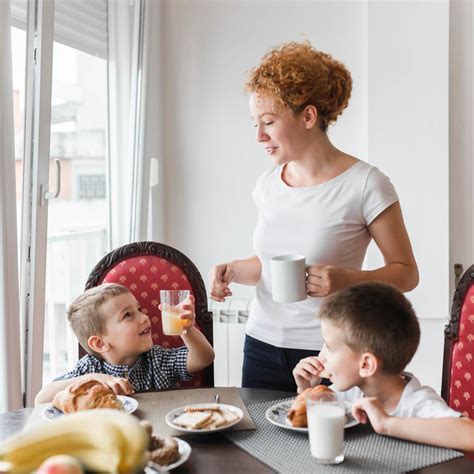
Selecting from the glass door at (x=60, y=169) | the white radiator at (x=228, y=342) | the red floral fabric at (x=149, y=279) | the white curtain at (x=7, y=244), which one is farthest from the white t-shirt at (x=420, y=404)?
the white radiator at (x=228, y=342)

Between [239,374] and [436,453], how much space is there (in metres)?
2.20

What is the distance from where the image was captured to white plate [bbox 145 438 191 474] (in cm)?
121

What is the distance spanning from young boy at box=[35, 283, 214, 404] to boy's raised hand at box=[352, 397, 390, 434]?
56cm

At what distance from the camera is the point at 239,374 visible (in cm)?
348

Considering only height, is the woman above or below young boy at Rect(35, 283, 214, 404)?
above

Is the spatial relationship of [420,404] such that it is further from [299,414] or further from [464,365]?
[464,365]

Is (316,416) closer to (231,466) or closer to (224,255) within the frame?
(231,466)

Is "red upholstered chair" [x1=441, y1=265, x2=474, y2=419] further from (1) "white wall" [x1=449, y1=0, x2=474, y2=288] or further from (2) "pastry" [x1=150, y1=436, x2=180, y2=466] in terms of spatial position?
(1) "white wall" [x1=449, y1=0, x2=474, y2=288]

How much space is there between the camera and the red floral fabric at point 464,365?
5.98 ft

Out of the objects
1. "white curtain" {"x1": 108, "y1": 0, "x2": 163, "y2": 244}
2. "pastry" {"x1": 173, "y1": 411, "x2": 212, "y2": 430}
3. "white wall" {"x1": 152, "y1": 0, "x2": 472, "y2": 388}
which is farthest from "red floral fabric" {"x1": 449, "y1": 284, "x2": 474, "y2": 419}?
"white curtain" {"x1": 108, "y1": 0, "x2": 163, "y2": 244}

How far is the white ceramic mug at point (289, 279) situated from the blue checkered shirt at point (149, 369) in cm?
38

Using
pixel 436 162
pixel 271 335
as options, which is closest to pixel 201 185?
pixel 436 162

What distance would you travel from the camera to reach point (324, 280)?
175 cm

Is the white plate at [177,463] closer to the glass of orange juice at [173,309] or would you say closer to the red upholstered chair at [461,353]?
the glass of orange juice at [173,309]
